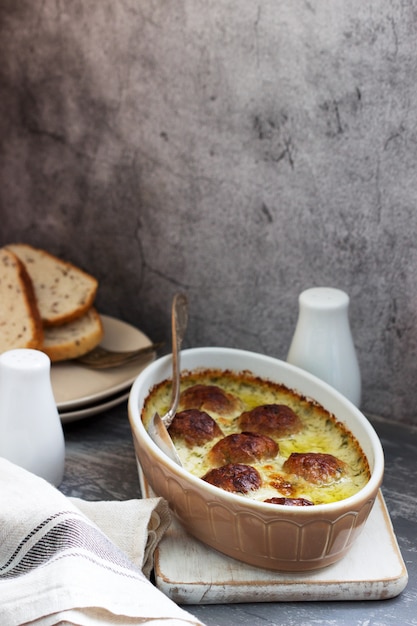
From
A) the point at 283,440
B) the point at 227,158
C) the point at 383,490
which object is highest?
the point at 227,158

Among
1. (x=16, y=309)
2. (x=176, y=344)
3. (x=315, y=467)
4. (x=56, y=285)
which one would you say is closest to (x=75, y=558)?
(x=315, y=467)

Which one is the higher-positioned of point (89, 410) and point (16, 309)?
point (16, 309)

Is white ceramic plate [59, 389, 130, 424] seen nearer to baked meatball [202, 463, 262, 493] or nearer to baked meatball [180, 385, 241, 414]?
baked meatball [180, 385, 241, 414]

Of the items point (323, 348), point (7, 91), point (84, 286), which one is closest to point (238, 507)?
point (323, 348)

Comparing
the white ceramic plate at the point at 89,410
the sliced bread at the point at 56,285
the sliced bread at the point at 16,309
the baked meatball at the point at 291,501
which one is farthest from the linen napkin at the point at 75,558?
the sliced bread at the point at 56,285

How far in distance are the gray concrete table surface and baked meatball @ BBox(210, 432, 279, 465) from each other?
0.63ft

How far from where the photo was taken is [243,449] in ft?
3.91

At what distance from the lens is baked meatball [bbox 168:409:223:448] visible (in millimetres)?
1250

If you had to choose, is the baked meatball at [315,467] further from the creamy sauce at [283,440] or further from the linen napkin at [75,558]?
the linen napkin at [75,558]

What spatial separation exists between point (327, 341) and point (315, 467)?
300 mm

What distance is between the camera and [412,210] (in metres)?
1.40

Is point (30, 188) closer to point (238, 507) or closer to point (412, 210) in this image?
point (412, 210)

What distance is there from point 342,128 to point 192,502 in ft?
2.22

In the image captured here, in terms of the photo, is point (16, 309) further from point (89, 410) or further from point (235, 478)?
point (235, 478)
